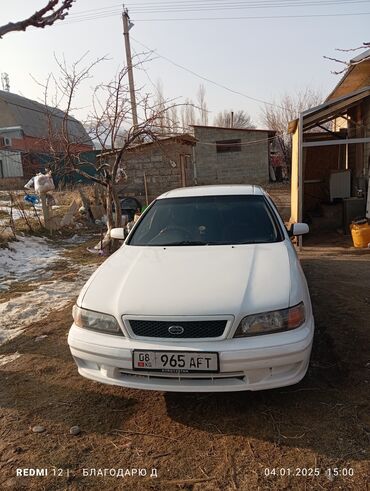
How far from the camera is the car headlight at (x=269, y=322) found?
8.29 ft

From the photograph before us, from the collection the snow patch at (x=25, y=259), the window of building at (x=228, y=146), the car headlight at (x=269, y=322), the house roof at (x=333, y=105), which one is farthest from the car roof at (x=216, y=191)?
the window of building at (x=228, y=146)

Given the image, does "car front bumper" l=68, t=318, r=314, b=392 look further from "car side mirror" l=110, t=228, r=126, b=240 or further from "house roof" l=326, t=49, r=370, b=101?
"house roof" l=326, t=49, r=370, b=101

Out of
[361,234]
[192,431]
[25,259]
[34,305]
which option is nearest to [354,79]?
[361,234]

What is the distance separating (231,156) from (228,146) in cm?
59

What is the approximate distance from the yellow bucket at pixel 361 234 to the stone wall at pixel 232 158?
14.5 m

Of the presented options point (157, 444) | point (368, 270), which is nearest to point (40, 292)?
point (157, 444)

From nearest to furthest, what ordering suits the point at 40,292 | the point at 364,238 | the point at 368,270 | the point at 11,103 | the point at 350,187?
1. the point at 40,292
2. the point at 368,270
3. the point at 364,238
4. the point at 350,187
5. the point at 11,103

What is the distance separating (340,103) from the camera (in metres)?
8.91

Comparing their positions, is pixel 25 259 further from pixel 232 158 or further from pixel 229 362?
pixel 232 158

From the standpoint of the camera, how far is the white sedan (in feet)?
8.15

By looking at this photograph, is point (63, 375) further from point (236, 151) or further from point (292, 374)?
point (236, 151)

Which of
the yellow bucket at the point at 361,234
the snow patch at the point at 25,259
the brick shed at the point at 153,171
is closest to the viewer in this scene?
the snow patch at the point at 25,259

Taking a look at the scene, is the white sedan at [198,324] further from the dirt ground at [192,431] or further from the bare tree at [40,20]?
the bare tree at [40,20]

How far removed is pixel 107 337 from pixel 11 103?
3799 cm
